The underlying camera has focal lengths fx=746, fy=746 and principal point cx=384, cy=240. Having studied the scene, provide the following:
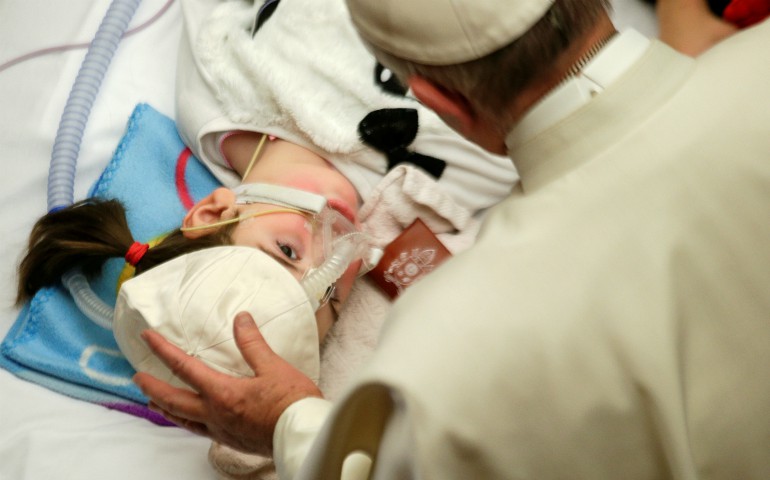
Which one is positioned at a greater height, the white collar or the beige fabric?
the white collar

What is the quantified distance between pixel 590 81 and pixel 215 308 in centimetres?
69

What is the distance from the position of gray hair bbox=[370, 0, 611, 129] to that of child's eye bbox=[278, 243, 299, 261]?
1.94ft

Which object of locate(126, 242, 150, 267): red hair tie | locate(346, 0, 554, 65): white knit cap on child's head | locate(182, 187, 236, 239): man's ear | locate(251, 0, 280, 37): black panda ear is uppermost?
locate(346, 0, 554, 65): white knit cap on child's head

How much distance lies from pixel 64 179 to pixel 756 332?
1.35 metres

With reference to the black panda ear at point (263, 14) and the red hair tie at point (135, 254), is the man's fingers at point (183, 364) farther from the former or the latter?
the black panda ear at point (263, 14)

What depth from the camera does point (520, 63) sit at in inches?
31.2

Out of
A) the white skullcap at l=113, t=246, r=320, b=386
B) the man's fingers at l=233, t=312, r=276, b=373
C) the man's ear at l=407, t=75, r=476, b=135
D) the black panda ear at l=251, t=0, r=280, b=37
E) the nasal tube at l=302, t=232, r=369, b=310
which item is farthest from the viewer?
the black panda ear at l=251, t=0, r=280, b=37

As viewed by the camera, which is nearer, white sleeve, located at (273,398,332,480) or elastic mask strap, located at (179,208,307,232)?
white sleeve, located at (273,398,332,480)

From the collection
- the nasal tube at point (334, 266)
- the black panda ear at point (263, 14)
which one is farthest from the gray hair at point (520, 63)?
the black panda ear at point (263, 14)

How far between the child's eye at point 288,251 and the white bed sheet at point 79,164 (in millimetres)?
392

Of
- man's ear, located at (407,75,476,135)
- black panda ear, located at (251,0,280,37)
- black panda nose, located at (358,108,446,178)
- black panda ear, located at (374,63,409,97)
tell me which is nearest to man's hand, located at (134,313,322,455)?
man's ear, located at (407,75,476,135)

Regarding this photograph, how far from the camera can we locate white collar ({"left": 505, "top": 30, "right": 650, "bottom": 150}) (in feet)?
2.54

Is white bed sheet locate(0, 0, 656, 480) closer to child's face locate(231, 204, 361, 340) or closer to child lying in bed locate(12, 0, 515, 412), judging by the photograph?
child lying in bed locate(12, 0, 515, 412)

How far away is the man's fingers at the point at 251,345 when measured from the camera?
106 cm
